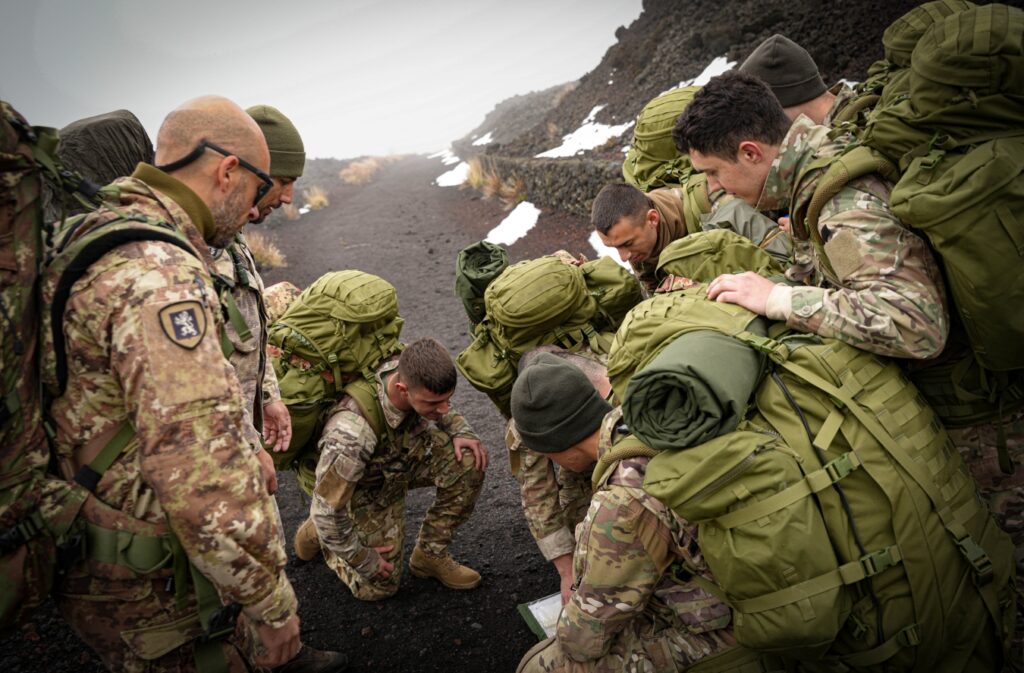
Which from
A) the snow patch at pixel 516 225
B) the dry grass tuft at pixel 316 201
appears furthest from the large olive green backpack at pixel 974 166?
the dry grass tuft at pixel 316 201

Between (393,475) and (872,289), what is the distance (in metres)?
3.10

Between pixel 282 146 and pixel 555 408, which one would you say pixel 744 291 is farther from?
pixel 282 146

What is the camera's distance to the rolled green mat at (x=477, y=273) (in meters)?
4.44

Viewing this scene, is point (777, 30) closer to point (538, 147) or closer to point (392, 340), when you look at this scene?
point (538, 147)

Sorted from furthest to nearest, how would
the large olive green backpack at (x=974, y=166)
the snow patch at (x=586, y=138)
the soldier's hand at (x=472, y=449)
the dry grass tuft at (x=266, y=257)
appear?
the snow patch at (x=586, y=138)
the dry grass tuft at (x=266, y=257)
the soldier's hand at (x=472, y=449)
the large olive green backpack at (x=974, y=166)

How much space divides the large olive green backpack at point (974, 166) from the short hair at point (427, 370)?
2.41 metres

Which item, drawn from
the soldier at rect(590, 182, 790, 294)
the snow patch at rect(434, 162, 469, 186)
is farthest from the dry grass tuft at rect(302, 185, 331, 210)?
the soldier at rect(590, 182, 790, 294)

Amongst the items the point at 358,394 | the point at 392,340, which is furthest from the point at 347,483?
the point at 392,340

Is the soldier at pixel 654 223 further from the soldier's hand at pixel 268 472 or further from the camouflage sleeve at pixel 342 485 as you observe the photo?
the soldier's hand at pixel 268 472

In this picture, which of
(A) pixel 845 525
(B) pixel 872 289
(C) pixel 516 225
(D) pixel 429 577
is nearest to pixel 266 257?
(C) pixel 516 225

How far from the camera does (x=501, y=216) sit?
13297mm

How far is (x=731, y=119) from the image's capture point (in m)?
2.73

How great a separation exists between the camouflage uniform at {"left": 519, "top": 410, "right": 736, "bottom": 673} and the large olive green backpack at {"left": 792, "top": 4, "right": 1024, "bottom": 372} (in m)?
1.13

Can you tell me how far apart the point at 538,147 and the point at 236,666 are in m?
16.7
